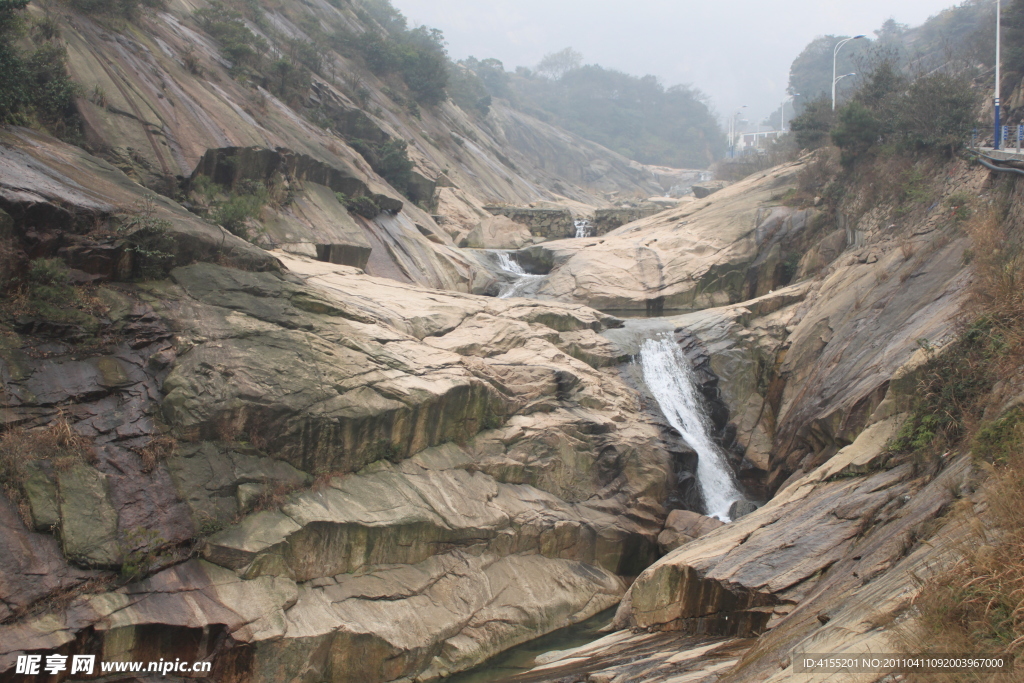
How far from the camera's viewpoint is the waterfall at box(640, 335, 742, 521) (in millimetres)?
16594

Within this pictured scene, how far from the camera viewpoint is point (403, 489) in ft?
40.4

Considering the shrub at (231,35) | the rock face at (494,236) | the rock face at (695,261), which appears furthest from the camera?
the rock face at (494,236)

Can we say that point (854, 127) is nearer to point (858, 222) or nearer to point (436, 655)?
point (858, 222)

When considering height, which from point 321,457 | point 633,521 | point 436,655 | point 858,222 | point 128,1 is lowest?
point 436,655

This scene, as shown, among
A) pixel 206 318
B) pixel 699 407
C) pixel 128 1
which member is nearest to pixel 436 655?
pixel 206 318

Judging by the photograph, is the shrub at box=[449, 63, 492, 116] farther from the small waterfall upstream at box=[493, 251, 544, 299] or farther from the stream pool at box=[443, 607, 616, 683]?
the stream pool at box=[443, 607, 616, 683]

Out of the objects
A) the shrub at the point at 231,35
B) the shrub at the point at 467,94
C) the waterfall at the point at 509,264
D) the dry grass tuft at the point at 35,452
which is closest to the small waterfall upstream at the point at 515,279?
the waterfall at the point at 509,264

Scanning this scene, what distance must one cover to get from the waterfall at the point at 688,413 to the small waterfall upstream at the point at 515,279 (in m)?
6.66

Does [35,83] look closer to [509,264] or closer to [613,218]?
[509,264]

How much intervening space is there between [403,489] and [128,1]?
57.0 feet

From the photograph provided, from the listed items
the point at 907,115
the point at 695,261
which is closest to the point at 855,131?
the point at 907,115

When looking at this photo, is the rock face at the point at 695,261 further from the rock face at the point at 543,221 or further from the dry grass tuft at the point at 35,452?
the dry grass tuft at the point at 35,452

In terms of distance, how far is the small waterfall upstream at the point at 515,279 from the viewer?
81.6 feet

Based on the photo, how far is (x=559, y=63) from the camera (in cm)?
11325
